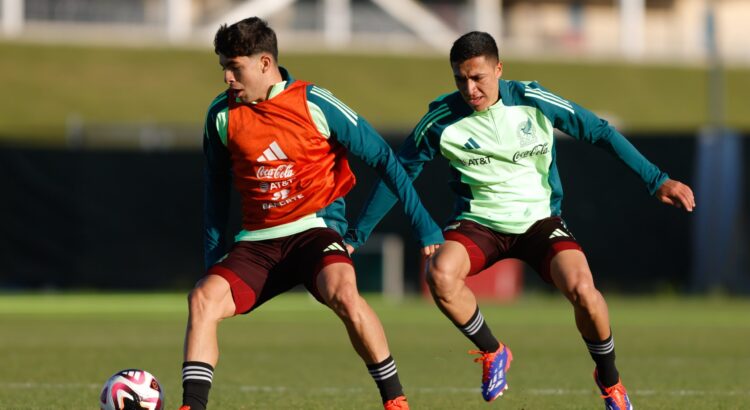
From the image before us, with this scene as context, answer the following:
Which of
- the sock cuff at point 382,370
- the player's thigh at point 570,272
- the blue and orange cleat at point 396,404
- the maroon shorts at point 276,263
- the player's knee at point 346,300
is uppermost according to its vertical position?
the maroon shorts at point 276,263

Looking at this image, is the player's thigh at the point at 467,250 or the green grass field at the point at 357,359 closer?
the player's thigh at the point at 467,250

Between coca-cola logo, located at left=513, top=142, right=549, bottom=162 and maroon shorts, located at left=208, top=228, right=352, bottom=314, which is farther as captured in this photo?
coca-cola logo, located at left=513, top=142, right=549, bottom=162

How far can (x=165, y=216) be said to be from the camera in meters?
20.2

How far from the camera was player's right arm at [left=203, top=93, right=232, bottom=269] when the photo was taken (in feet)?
22.0

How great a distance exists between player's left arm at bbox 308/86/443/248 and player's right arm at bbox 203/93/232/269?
476 mm

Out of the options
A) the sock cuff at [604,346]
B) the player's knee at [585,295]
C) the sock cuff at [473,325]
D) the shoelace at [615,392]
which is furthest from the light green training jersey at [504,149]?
the shoelace at [615,392]

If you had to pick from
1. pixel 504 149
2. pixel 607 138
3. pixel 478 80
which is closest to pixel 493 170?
pixel 504 149

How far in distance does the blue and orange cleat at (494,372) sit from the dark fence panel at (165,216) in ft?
38.8

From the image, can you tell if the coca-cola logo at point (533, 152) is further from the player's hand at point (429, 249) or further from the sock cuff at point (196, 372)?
the sock cuff at point (196, 372)

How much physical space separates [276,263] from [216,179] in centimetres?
52

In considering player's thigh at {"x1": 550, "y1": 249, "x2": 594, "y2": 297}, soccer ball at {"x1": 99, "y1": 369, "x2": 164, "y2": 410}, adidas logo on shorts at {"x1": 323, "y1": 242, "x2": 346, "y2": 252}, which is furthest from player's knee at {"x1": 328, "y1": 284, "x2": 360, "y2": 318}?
player's thigh at {"x1": 550, "y1": 249, "x2": 594, "y2": 297}

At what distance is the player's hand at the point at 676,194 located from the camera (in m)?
7.05

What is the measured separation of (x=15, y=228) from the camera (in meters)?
19.8

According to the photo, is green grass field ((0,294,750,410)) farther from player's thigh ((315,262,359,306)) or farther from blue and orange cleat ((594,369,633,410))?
player's thigh ((315,262,359,306))
